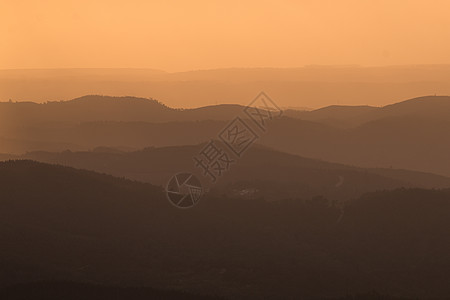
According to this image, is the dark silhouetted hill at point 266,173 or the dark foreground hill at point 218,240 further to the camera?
the dark silhouetted hill at point 266,173

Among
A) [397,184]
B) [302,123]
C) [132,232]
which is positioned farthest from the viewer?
[302,123]

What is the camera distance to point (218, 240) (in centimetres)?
7750

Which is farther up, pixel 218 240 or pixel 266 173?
pixel 266 173

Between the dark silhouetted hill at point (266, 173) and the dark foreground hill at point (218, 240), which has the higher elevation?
the dark silhouetted hill at point (266, 173)

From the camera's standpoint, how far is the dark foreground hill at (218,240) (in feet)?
207

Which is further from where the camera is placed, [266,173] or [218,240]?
[266,173]

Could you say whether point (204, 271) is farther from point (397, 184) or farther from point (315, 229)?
point (397, 184)

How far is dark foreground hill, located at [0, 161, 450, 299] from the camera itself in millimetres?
63000

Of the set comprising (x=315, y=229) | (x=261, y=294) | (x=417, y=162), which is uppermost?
(x=417, y=162)

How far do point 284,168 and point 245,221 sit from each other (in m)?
44.3

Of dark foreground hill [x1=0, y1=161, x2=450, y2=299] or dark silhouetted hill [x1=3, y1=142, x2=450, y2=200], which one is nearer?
dark foreground hill [x1=0, y1=161, x2=450, y2=299]

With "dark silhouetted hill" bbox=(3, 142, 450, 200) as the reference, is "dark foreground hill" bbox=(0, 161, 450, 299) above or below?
below

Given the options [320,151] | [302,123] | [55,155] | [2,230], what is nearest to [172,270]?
[2,230]

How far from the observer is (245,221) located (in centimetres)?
8538
